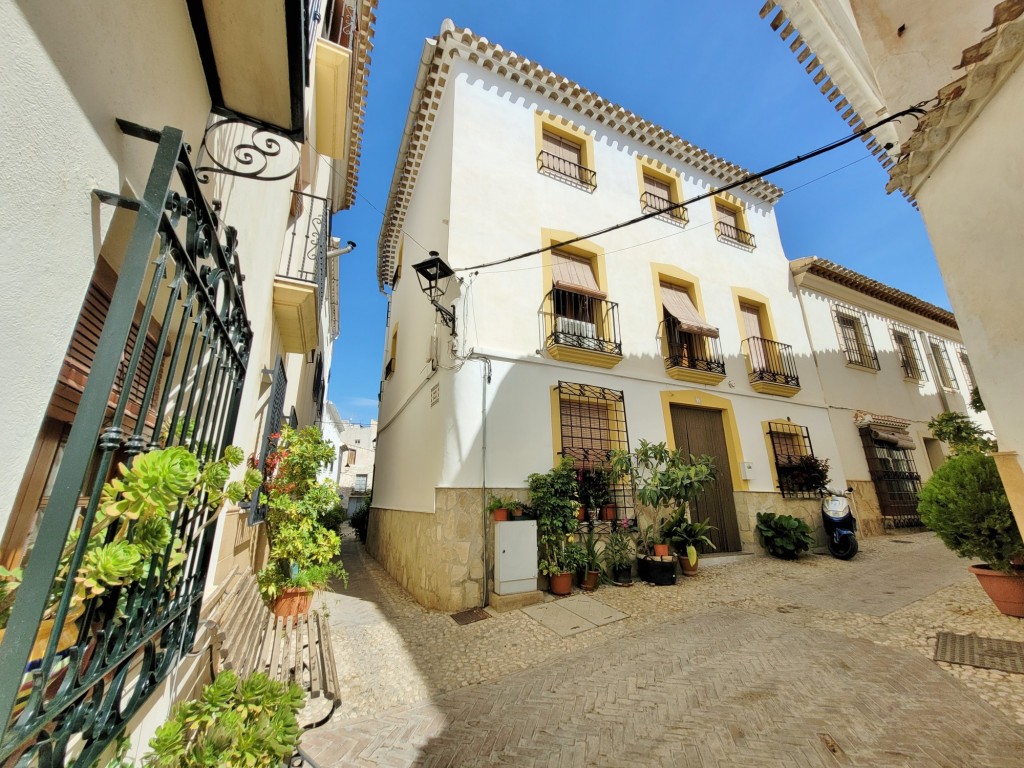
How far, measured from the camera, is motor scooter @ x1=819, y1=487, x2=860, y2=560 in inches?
291

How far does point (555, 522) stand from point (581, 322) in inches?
143

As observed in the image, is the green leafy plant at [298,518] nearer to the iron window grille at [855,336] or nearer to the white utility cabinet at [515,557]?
the white utility cabinet at [515,557]

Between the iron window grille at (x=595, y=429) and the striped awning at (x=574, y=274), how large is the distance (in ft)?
6.44

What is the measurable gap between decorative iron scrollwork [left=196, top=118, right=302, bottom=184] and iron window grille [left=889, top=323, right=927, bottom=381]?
53.9ft

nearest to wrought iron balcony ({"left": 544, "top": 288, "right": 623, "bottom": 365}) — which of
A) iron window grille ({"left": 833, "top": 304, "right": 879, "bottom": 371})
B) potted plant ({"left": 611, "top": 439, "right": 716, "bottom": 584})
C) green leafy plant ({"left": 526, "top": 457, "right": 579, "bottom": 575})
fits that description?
potted plant ({"left": 611, "top": 439, "right": 716, "bottom": 584})

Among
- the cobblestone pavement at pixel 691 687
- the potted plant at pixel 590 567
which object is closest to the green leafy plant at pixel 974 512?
the cobblestone pavement at pixel 691 687

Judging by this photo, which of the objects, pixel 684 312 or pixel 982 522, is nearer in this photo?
pixel 982 522

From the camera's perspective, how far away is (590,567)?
5797mm

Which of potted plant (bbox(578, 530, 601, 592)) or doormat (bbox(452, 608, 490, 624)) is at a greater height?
potted plant (bbox(578, 530, 601, 592))

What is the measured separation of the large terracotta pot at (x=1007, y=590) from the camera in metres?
3.89

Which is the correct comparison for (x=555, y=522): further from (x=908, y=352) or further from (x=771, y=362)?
(x=908, y=352)

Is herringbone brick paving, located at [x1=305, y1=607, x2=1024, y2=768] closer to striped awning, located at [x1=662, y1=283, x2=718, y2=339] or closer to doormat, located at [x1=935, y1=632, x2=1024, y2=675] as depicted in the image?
A: doormat, located at [x1=935, y1=632, x2=1024, y2=675]

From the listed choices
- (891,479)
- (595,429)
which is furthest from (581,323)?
(891,479)

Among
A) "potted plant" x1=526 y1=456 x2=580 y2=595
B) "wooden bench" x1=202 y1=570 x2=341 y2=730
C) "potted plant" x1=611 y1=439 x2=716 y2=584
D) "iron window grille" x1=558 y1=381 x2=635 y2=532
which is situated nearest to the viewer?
"wooden bench" x1=202 y1=570 x2=341 y2=730
